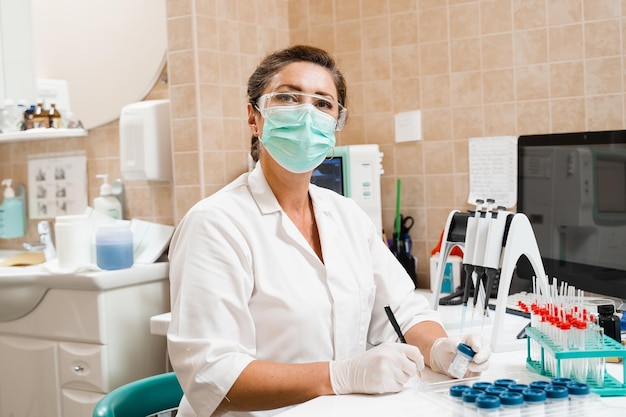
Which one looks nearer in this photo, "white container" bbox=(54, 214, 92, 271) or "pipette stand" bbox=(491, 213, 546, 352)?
"pipette stand" bbox=(491, 213, 546, 352)

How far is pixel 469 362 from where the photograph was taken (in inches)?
55.7

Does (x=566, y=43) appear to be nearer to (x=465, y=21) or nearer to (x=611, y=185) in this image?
(x=465, y=21)

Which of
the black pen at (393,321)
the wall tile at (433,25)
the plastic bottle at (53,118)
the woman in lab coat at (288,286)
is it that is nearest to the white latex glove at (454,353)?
the woman in lab coat at (288,286)

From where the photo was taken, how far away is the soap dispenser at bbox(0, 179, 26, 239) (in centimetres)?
345

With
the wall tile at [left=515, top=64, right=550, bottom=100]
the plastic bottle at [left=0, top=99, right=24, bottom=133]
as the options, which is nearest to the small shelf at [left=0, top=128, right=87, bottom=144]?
the plastic bottle at [left=0, top=99, right=24, bottom=133]

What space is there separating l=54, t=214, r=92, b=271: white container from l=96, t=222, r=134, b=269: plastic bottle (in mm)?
63

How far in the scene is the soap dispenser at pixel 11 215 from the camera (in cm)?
345

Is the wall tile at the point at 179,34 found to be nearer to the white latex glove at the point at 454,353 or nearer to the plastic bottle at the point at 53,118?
the plastic bottle at the point at 53,118

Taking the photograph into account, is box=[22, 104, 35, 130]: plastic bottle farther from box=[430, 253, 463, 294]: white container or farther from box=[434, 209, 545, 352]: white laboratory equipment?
box=[434, 209, 545, 352]: white laboratory equipment

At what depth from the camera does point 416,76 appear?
2729mm

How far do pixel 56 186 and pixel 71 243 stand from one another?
840 mm

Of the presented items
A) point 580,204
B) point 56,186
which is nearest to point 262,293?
point 580,204

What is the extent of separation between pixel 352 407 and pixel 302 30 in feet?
6.79

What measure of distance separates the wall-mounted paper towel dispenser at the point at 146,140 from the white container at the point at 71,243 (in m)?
0.33
